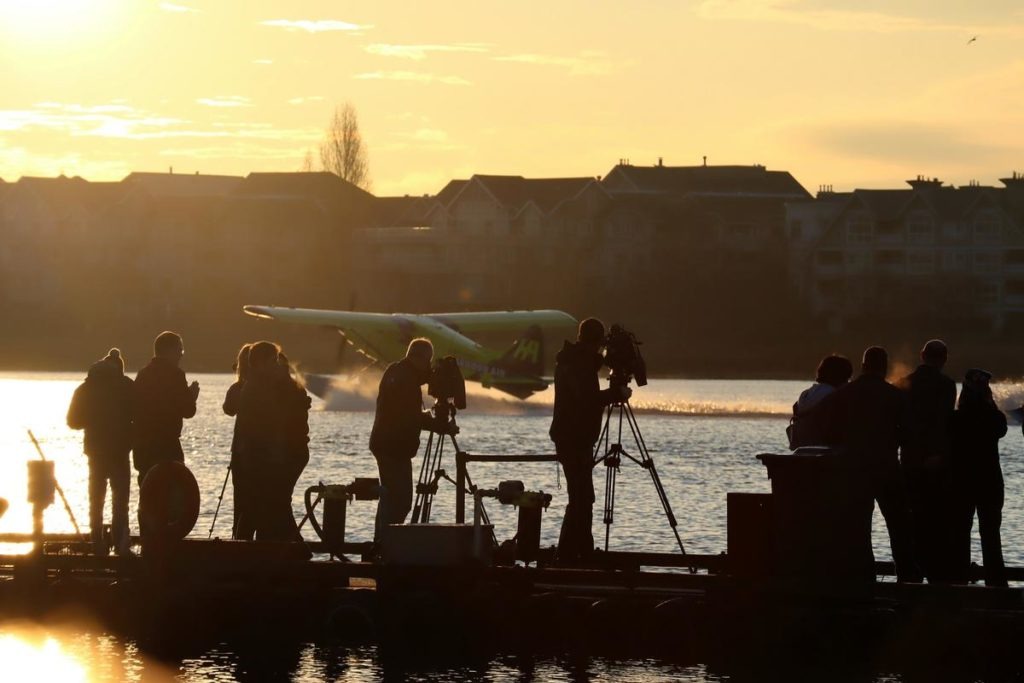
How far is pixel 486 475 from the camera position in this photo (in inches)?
1425

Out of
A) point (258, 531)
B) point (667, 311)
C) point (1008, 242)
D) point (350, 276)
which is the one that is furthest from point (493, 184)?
point (258, 531)

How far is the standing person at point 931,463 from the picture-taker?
46.9ft

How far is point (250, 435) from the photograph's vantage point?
49.6 feet

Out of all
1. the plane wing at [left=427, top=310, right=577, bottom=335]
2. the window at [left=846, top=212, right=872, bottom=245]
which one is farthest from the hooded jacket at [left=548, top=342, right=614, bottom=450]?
the window at [left=846, top=212, right=872, bottom=245]

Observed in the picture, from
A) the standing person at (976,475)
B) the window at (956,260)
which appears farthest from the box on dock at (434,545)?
the window at (956,260)

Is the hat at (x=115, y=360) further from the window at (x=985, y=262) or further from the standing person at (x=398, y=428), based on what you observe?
the window at (x=985, y=262)

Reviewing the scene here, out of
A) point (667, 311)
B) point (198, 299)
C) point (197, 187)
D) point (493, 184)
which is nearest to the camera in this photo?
point (667, 311)

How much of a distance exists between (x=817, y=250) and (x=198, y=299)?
33.5 m

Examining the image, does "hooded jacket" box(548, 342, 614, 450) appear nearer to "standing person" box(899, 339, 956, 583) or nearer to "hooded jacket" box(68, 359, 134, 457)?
"standing person" box(899, 339, 956, 583)

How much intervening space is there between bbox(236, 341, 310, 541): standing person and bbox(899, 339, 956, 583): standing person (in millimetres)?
4695

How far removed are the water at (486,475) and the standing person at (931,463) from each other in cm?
247

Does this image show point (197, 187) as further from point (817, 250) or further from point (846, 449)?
point (846, 449)

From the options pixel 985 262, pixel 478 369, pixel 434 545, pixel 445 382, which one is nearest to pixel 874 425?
pixel 434 545

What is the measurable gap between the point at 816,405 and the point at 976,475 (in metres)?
1.39
